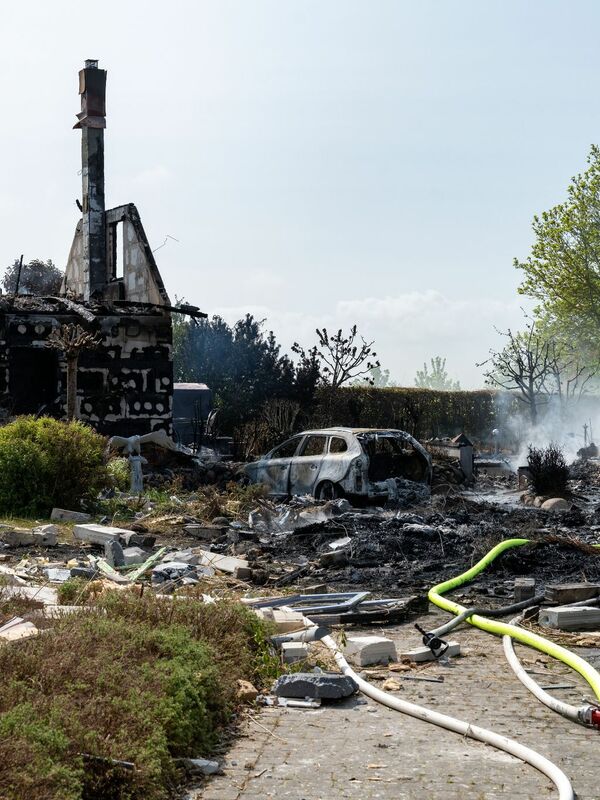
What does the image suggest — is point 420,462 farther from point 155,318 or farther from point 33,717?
point 33,717

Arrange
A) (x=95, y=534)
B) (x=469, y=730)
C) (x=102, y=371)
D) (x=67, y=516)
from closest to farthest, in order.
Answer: (x=469, y=730) → (x=95, y=534) → (x=67, y=516) → (x=102, y=371)

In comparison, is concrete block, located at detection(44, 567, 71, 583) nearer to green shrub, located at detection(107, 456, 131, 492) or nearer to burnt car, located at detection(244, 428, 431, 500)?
green shrub, located at detection(107, 456, 131, 492)

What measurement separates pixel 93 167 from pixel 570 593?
22305mm

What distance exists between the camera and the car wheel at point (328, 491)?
17.0 m

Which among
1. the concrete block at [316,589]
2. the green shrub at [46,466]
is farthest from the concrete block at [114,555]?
the green shrub at [46,466]

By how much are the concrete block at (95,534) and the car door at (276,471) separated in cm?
541

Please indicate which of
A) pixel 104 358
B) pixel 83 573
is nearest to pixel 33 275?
pixel 104 358

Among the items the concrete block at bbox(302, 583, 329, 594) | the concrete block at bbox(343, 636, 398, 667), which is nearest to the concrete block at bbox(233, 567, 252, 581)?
the concrete block at bbox(302, 583, 329, 594)

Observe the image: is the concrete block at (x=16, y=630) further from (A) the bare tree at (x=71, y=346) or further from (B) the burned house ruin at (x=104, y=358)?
(B) the burned house ruin at (x=104, y=358)

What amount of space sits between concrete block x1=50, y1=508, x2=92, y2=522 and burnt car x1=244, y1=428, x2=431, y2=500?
13.4 feet

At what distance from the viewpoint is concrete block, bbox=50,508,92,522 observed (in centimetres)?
1506

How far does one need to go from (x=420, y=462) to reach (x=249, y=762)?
1288 centimetres

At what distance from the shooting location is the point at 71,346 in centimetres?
2066

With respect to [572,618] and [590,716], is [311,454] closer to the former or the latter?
[572,618]
